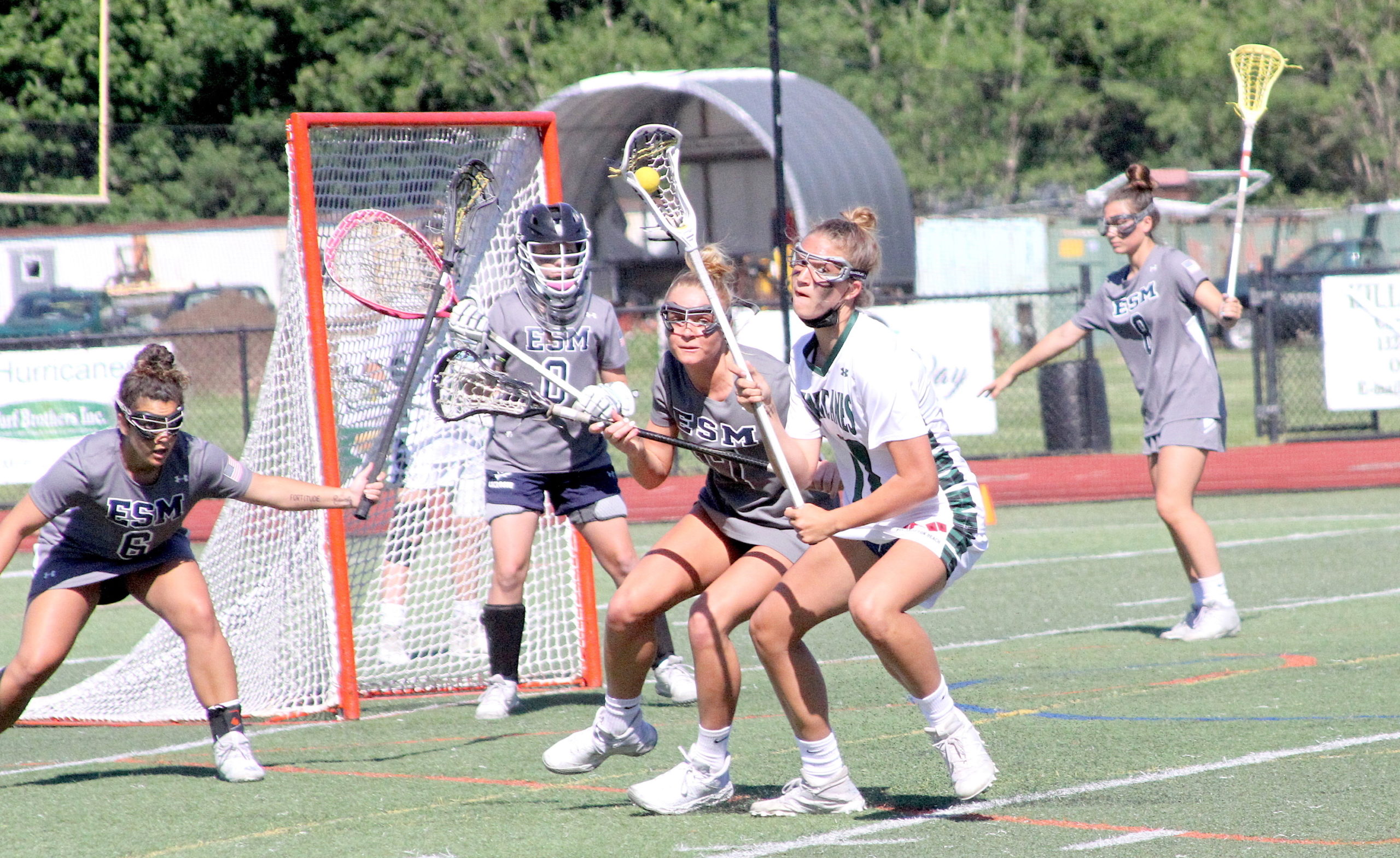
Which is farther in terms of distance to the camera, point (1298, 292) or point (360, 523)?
point (1298, 292)

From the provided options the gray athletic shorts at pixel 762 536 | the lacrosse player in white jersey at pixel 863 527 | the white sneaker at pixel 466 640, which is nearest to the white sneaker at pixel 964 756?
the lacrosse player in white jersey at pixel 863 527

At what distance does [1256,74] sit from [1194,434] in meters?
2.78

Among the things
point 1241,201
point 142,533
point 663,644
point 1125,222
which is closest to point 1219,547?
point 1241,201

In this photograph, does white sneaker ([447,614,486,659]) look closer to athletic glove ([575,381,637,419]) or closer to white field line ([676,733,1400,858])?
athletic glove ([575,381,637,419])

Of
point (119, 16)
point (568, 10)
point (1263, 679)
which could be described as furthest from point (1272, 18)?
point (1263, 679)

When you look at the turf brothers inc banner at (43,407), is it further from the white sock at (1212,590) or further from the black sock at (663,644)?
the white sock at (1212,590)

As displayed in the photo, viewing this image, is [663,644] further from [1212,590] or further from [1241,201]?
[1241,201]

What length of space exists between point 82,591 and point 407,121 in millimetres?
2521

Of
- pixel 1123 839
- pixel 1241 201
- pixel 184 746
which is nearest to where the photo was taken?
pixel 1123 839

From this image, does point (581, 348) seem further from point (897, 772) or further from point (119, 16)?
point (119, 16)

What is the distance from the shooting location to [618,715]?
532 cm

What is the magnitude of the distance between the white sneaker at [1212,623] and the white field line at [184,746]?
349 centimetres

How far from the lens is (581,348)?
273 inches

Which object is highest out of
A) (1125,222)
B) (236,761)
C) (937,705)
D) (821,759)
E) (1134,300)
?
(1125,222)
